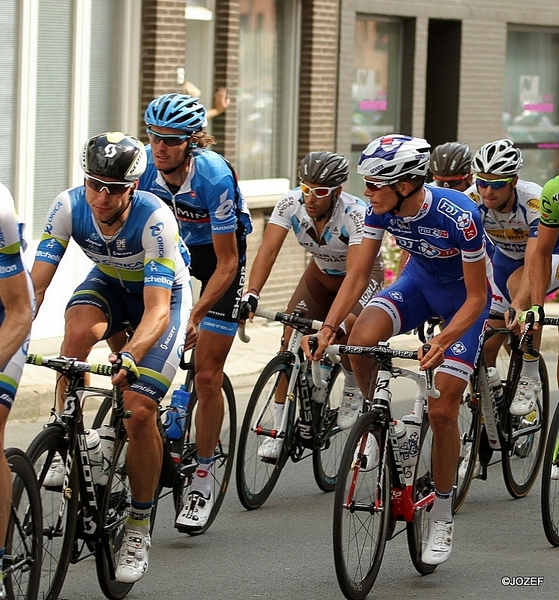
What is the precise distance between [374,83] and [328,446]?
9.41 metres

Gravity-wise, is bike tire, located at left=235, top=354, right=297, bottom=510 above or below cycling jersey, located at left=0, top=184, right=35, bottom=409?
below

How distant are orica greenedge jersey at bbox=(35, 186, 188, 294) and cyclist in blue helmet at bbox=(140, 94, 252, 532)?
51 centimetres

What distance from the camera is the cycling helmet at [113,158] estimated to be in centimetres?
553

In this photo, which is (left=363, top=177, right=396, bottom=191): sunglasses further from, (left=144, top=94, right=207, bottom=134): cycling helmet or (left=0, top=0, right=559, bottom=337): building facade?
(left=0, top=0, right=559, bottom=337): building facade

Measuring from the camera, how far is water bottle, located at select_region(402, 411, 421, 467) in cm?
617

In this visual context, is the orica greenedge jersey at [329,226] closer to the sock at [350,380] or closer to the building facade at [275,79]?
the sock at [350,380]

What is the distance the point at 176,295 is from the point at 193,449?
124 cm

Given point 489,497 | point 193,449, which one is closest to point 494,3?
point 489,497

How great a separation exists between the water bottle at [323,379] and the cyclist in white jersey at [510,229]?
949 mm

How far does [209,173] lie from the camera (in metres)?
6.78

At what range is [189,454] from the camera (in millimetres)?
6922

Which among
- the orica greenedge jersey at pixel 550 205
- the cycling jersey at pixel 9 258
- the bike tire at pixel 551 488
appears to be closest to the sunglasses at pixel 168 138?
the cycling jersey at pixel 9 258

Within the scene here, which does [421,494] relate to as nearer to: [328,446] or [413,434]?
[413,434]

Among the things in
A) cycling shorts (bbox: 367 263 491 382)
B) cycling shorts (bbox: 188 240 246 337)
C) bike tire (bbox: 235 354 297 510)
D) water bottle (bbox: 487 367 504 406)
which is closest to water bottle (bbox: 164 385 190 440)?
cycling shorts (bbox: 188 240 246 337)
